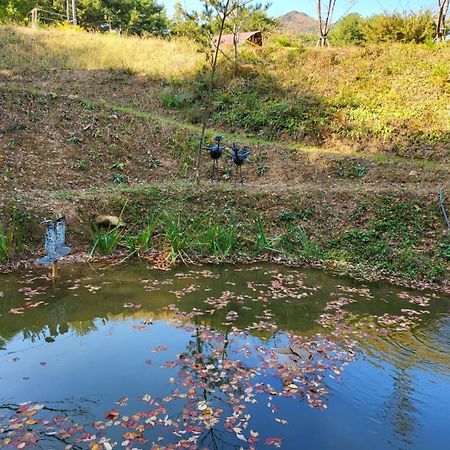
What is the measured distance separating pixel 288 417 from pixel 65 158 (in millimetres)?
8534

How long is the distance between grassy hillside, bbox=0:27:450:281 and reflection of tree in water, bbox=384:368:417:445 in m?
3.46

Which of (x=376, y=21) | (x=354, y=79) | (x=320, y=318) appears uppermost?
(x=376, y=21)

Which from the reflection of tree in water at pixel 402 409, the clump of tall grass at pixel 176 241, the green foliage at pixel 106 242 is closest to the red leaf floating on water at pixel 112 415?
the reflection of tree in water at pixel 402 409

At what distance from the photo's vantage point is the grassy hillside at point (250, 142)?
25.2 ft

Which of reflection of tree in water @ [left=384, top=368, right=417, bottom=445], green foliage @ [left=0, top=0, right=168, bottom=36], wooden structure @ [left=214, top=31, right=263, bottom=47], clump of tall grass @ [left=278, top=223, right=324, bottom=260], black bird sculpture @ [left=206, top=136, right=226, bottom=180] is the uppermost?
green foliage @ [left=0, top=0, right=168, bottom=36]

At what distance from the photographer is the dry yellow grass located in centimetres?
1545

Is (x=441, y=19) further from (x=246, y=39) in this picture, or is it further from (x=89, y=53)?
(x=89, y=53)

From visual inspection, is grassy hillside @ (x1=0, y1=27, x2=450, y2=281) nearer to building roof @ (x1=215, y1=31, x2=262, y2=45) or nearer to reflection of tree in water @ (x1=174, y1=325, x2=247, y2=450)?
building roof @ (x1=215, y1=31, x2=262, y2=45)

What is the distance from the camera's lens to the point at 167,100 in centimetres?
1439

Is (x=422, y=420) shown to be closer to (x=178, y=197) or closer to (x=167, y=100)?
(x=178, y=197)

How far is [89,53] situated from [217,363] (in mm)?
16025

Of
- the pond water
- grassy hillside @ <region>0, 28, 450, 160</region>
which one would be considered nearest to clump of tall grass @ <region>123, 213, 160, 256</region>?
the pond water

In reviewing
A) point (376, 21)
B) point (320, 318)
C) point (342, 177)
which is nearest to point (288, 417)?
point (320, 318)

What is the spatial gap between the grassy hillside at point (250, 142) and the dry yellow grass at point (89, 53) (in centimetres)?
8
